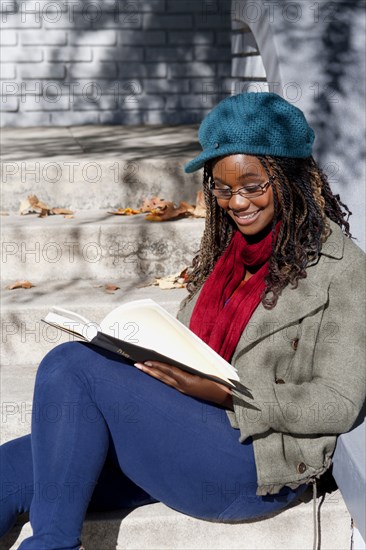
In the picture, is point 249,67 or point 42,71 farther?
point 42,71

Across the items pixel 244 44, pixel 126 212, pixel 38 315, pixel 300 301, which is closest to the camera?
pixel 300 301

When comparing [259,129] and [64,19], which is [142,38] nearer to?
[64,19]

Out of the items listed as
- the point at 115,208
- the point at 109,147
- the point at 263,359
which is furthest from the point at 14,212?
the point at 263,359

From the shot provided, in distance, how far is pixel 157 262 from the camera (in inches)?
165

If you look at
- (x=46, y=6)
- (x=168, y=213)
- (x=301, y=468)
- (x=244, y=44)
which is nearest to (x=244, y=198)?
(x=301, y=468)

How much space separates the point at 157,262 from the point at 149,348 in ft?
5.94

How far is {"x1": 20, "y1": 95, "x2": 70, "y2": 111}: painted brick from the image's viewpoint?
7734 mm

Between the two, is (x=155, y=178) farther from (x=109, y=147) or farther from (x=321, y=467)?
(x=321, y=467)

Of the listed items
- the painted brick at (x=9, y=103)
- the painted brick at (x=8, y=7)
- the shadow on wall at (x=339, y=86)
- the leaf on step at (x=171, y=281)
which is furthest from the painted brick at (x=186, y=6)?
the leaf on step at (x=171, y=281)

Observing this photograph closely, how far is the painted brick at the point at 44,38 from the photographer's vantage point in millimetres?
7633

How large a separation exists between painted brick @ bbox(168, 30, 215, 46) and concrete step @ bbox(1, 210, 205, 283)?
3.93 metres

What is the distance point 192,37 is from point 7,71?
5.00ft

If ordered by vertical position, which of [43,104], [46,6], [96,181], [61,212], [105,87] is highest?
[46,6]

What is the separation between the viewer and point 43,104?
25.4 ft
